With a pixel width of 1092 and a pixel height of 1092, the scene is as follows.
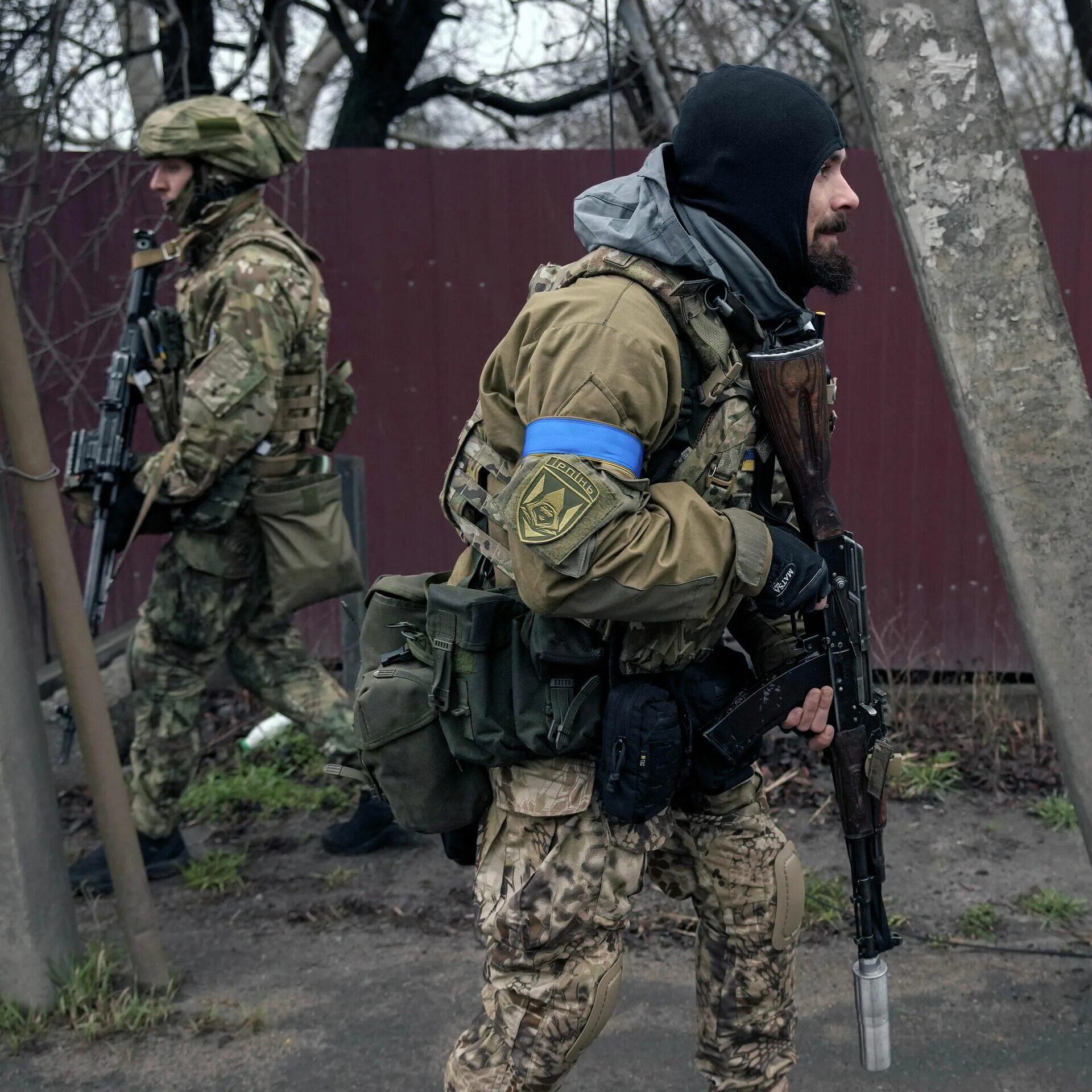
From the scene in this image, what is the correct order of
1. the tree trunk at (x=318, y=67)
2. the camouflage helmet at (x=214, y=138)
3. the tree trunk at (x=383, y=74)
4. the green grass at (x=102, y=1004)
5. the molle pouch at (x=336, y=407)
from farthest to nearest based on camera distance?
the tree trunk at (x=318, y=67) < the tree trunk at (x=383, y=74) < the molle pouch at (x=336, y=407) < the camouflage helmet at (x=214, y=138) < the green grass at (x=102, y=1004)

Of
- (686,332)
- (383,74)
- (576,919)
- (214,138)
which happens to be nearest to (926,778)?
(576,919)

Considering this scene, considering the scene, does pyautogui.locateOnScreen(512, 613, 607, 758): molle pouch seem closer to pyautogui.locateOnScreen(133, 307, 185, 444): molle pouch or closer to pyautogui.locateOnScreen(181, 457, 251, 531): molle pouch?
pyautogui.locateOnScreen(181, 457, 251, 531): molle pouch

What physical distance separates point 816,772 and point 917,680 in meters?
0.95

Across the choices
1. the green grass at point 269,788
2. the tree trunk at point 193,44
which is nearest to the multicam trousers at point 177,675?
the green grass at point 269,788

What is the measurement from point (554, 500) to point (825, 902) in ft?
7.42

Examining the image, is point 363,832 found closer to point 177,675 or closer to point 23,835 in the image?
point 177,675

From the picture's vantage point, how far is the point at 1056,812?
4254mm

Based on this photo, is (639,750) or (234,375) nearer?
(639,750)

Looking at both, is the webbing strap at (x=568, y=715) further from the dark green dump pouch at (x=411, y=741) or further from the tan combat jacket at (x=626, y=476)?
the dark green dump pouch at (x=411, y=741)

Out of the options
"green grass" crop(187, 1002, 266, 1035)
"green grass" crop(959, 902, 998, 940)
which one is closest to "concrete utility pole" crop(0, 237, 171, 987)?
"green grass" crop(187, 1002, 266, 1035)

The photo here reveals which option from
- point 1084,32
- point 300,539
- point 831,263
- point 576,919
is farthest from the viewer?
point 1084,32

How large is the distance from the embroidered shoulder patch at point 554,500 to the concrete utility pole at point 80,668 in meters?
1.65

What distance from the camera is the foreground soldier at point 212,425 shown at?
355 cm

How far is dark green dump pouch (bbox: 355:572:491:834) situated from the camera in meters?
2.14
